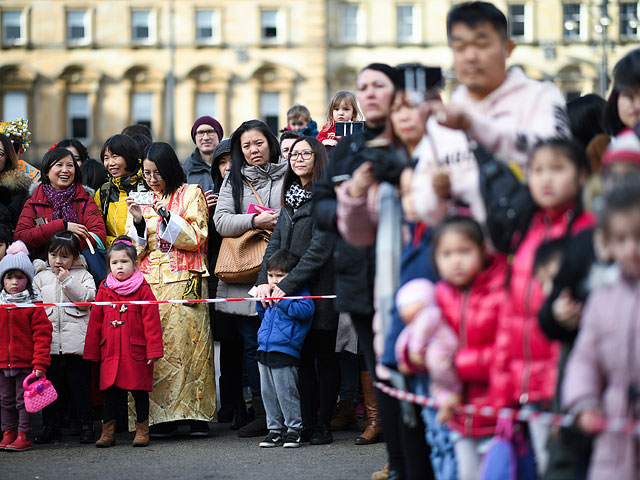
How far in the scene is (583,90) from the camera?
163ft

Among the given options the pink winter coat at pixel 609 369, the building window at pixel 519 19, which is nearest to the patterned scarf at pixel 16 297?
the pink winter coat at pixel 609 369

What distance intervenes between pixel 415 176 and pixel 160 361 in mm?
4225

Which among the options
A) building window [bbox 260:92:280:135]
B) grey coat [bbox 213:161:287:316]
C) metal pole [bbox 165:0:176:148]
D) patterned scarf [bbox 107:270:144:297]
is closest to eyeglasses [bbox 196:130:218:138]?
grey coat [bbox 213:161:287:316]

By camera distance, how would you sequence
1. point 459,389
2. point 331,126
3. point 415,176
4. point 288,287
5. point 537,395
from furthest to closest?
point 331,126, point 288,287, point 415,176, point 459,389, point 537,395

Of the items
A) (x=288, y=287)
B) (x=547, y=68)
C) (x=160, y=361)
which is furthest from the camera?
(x=547, y=68)

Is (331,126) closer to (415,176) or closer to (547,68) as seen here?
(415,176)

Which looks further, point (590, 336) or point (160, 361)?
point (160, 361)

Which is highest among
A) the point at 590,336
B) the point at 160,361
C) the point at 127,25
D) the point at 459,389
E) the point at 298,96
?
the point at 127,25

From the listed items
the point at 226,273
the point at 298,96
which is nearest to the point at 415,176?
the point at 226,273

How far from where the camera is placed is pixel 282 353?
8.12 metres

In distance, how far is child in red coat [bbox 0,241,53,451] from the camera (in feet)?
27.0

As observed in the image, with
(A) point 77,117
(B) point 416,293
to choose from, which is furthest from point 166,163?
(A) point 77,117

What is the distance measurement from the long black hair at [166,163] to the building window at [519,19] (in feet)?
140

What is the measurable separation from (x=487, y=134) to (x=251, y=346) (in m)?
4.64
